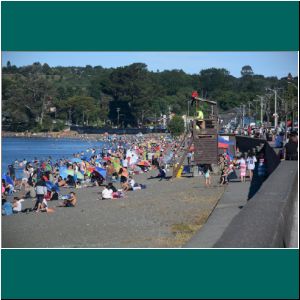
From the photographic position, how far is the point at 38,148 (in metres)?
63.6

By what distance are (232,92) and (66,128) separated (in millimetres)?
15671

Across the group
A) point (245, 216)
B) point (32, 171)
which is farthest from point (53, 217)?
point (32, 171)

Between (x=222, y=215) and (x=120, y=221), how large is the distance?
2.41 metres

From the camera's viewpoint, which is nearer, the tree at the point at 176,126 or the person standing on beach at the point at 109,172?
the person standing on beach at the point at 109,172

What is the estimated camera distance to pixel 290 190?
9875 mm

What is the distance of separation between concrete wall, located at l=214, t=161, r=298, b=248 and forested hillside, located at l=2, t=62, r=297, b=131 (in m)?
23.8

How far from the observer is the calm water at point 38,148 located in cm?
5172

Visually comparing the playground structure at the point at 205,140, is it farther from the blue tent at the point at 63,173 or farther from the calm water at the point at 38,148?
the calm water at the point at 38,148

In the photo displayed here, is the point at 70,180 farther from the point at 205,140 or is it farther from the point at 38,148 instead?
the point at 38,148

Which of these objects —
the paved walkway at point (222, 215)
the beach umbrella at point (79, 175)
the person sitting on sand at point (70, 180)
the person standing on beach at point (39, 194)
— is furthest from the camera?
the beach umbrella at point (79, 175)

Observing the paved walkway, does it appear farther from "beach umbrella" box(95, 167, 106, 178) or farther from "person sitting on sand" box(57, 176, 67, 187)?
"person sitting on sand" box(57, 176, 67, 187)

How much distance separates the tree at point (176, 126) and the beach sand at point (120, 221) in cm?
3738

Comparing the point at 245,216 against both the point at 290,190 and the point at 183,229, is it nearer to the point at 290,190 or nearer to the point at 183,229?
the point at 290,190

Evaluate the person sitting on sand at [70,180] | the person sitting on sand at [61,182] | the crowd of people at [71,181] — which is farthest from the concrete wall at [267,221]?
the person sitting on sand at [70,180]
